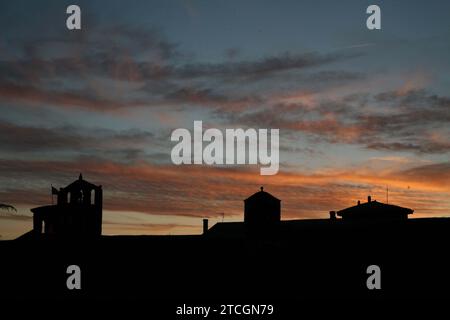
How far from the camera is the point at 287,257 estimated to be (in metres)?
34.1

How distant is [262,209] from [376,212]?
18.1m

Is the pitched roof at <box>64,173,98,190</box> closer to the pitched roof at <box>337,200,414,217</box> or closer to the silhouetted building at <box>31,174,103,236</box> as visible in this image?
the silhouetted building at <box>31,174,103,236</box>

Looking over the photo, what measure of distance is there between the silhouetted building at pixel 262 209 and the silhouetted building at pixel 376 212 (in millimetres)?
16741

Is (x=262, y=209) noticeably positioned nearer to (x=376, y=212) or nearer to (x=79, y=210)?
(x=79, y=210)

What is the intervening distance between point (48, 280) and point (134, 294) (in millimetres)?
5966

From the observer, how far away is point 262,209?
132ft

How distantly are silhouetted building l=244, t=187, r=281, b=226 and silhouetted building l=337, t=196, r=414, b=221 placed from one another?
1674cm

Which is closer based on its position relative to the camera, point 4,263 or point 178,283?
point 178,283

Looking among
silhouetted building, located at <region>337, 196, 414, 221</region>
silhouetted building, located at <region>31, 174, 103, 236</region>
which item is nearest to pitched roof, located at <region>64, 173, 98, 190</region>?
silhouetted building, located at <region>31, 174, 103, 236</region>

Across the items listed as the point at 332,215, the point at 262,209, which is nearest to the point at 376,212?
the point at 332,215

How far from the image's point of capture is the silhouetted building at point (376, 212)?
54.3m
